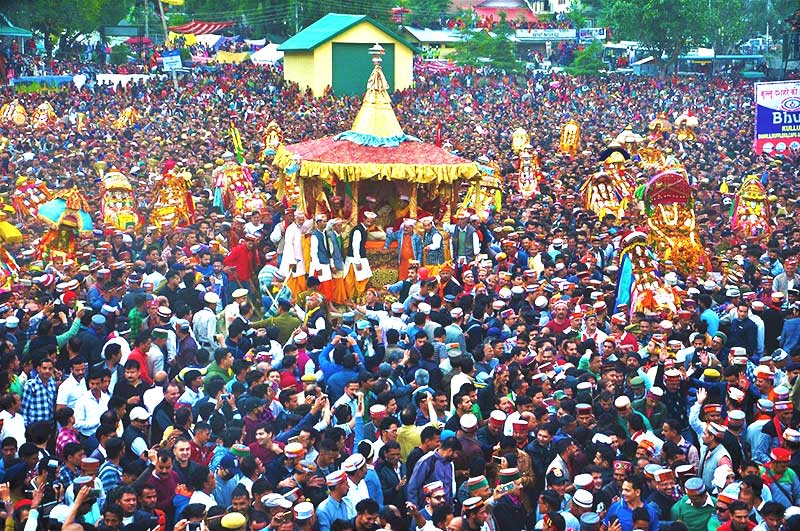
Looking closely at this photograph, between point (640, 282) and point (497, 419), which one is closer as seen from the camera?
point (497, 419)

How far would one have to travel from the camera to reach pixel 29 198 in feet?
58.6

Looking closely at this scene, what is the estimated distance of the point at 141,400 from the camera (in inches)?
356

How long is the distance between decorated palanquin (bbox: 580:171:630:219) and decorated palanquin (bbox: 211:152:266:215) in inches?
198

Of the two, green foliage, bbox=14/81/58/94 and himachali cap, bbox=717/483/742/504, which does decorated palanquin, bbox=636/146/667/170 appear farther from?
green foliage, bbox=14/81/58/94

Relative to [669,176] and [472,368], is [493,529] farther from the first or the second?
[669,176]

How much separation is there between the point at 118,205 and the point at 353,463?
1049cm

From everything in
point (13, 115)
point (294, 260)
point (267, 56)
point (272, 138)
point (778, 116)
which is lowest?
point (294, 260)

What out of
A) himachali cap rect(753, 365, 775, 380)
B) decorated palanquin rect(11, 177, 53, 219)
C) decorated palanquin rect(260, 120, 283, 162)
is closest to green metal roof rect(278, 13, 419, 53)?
decorated palanquin rect(260, 120, 283, 162)

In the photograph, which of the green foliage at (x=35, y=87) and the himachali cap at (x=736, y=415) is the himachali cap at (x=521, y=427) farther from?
the green foliage at (x=35, y=87)

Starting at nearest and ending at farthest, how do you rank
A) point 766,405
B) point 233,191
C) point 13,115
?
point 766,405 → point 233,191 → point 13,115

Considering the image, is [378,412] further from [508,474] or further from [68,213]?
[68,213]

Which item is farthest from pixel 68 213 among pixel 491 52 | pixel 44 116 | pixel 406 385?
pixel 491 52

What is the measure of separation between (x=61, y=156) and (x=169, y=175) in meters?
5.84

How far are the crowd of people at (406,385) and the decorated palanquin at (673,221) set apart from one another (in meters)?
0.41
